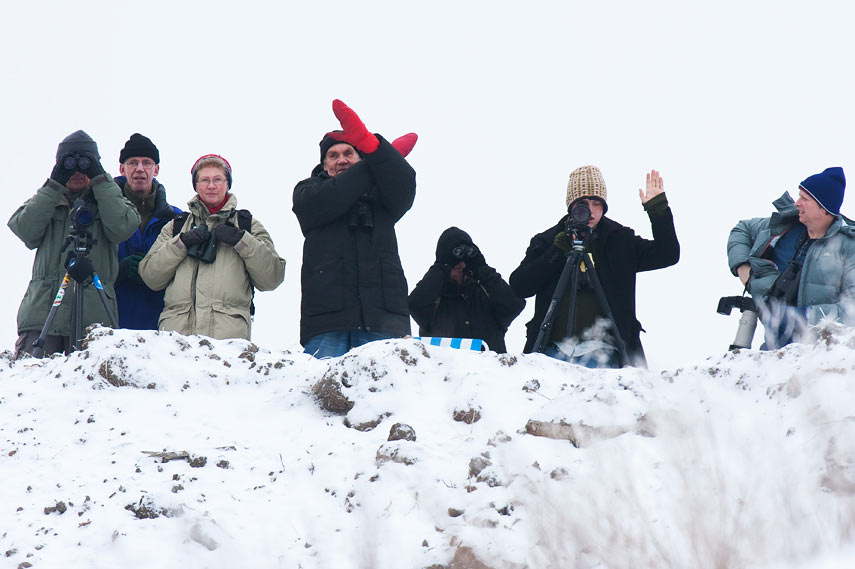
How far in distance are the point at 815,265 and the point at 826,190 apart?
436 mm

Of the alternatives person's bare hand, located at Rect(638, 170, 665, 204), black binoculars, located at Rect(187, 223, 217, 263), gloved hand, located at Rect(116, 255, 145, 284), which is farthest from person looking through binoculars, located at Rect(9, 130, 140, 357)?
person's bare hand, located at Rect(638, 170, 665, 204)

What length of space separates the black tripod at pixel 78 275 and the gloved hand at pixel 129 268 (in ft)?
1.17

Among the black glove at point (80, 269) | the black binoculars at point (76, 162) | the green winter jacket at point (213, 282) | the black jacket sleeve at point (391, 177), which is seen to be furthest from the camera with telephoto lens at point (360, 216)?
the black binoculars at point (76, 162)

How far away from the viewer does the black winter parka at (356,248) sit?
17.3ft

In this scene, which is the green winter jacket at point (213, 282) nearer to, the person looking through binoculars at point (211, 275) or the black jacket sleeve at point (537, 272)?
the person looking through binoculars at point (211, 275)

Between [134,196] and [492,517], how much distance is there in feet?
13.6

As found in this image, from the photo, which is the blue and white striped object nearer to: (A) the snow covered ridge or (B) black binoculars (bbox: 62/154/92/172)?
(A) the snow covered ridge

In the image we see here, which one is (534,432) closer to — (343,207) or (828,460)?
(828,460)

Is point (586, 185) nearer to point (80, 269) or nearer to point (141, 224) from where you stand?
point (141, 224)

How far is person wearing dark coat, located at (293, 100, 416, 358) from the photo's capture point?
5.27 m

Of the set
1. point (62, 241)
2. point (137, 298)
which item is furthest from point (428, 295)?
point (62, 241)

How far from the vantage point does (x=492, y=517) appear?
2971 mm

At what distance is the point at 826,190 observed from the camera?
5168 millimetres

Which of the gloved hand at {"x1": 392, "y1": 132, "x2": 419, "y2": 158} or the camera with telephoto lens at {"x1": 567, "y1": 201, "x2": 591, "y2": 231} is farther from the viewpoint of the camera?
the gloved hand at {"x1": 392, "y1": 132, "x2": 419, "y2": 158}
